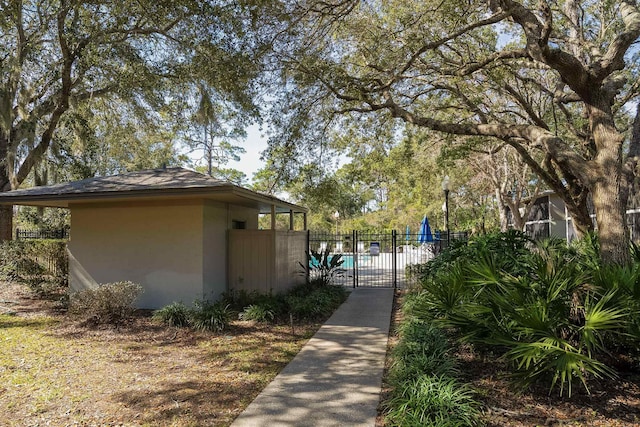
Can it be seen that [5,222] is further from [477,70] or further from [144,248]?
[477,70]

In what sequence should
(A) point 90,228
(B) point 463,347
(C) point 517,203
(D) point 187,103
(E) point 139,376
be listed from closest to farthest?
1. (E) point 139,376
2. (B) point 463,347
3. (A) point 90,228
4. (D) point 187,103
5. (C) point 517,203

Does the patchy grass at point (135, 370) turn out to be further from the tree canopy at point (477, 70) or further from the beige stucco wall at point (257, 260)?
the tree canopy at point (477, 70)

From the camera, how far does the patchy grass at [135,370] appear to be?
4348 millimetres

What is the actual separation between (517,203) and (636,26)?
14.8m

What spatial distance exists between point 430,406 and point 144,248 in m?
7.82

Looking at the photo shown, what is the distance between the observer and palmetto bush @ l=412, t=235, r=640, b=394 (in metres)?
3.98

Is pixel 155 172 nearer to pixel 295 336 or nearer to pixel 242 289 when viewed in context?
pixel 242 289

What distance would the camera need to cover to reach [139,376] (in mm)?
5441

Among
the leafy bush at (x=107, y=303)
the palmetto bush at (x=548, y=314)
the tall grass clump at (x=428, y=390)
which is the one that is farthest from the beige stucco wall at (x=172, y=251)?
the palmetto bush at (x=548, y=314)

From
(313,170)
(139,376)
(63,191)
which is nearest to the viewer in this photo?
(139,376)

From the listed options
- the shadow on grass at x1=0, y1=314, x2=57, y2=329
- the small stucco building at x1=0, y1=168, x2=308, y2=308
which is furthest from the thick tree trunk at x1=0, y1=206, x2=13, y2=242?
the shadow on grass at x1=0, y1=314, x2=57, y2=329

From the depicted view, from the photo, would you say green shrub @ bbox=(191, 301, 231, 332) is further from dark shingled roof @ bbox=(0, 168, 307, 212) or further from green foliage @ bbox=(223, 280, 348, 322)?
dark shingled roof @ bbox=(0, 168, 307, 212)

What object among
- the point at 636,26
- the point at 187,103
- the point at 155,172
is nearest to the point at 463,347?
the point at 636,26

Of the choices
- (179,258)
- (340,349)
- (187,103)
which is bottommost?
(340,349)
